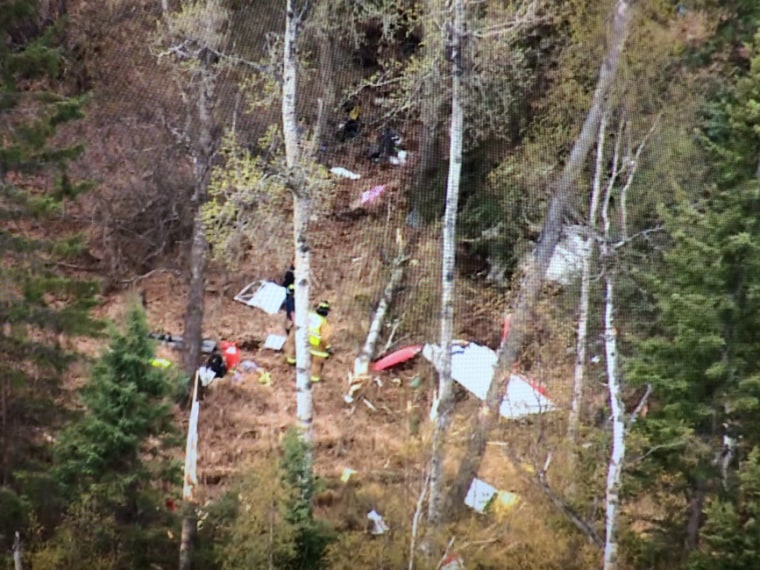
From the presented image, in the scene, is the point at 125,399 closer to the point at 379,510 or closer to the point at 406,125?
the point at 379,510

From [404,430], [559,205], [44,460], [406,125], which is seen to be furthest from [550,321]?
[44,460]

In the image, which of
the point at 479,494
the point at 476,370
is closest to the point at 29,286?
the point at 479,494

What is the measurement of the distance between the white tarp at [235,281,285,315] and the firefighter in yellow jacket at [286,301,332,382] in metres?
0.75

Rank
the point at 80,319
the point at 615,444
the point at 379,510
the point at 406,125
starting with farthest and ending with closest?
the point at 406,125 < the point at 379,510 < the point at 80,319 < the point at 615,444

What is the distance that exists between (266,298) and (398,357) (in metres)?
2.04

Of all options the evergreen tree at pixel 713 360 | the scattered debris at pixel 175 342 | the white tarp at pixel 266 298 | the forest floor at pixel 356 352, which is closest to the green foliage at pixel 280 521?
the forest floor at pixel 356 352

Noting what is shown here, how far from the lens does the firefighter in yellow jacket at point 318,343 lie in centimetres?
1002

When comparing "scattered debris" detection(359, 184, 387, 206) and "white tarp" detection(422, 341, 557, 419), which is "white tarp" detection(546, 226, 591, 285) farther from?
"scattered debris" detection(359, 184, 387, 206)

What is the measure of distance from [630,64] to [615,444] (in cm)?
376

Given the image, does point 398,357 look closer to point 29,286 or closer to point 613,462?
point 613,462

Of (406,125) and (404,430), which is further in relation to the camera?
(406,125)

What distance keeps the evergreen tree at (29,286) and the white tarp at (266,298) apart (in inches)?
164

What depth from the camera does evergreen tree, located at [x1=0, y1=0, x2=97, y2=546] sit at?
6.03m

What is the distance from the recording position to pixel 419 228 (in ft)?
33.7
